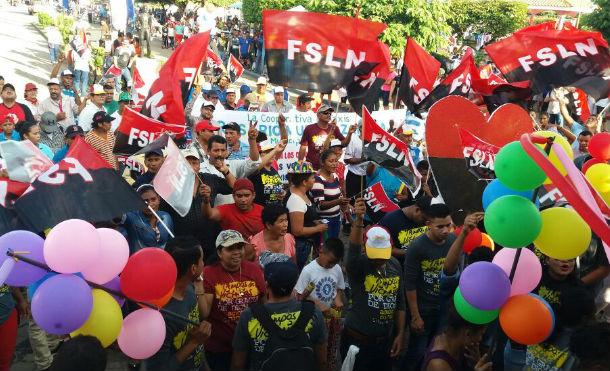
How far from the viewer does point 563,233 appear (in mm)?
3330

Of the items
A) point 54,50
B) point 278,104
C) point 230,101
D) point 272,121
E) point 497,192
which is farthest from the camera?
point 54,50

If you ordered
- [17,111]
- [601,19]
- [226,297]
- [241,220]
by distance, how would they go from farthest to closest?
[601,19] < [17,111] < [241,220] < [226,297]

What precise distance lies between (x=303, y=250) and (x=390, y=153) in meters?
1.23

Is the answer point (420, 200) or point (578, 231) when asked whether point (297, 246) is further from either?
point (578, 231)

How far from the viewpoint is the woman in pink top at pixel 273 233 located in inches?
183

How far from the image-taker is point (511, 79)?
6840 mm

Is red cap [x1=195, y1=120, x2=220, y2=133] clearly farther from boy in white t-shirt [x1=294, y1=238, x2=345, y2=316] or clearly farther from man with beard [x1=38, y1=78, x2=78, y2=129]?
man with beard [x1=38, y1=78, x2=78, y2=129]

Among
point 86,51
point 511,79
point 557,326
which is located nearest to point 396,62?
point 86,51

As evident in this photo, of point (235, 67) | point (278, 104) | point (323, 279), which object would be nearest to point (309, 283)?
point (323, 279)

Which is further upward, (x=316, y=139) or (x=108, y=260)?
(x=108, y=260)

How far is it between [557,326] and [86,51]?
15634 millimetres

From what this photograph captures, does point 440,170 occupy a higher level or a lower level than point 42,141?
higher

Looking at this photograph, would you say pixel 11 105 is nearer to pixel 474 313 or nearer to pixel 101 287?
pixel 101 287

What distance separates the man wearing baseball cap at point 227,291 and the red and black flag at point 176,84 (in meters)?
2.48
